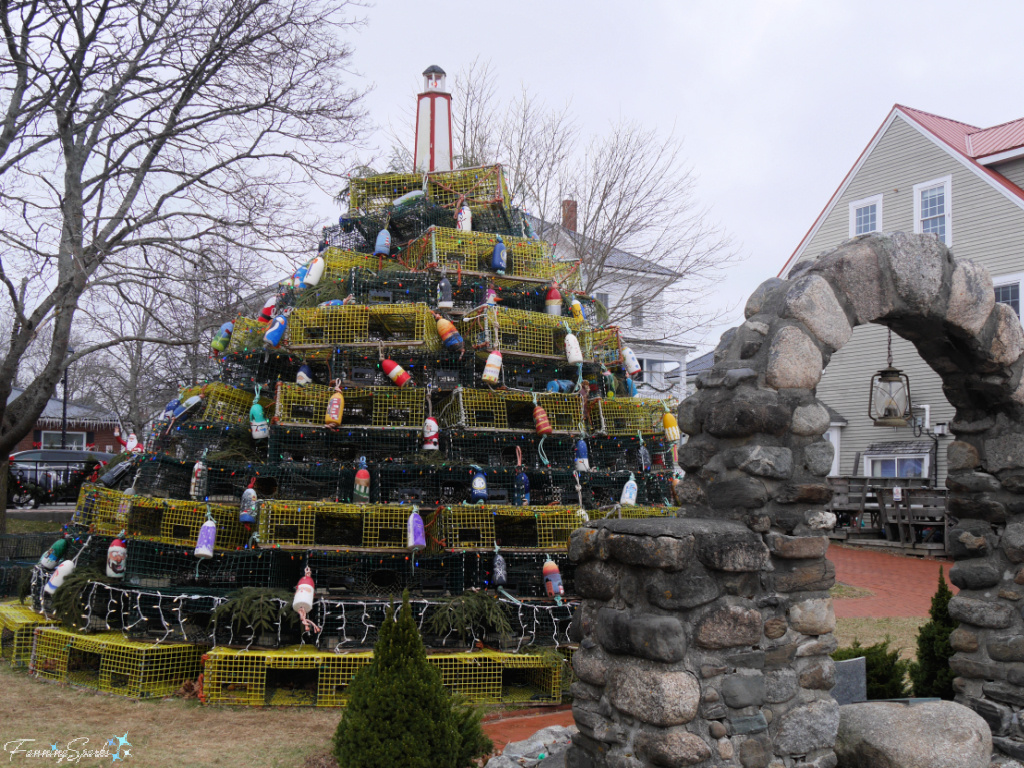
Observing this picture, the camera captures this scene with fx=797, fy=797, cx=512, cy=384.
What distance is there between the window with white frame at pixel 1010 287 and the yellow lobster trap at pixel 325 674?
15.6 metres

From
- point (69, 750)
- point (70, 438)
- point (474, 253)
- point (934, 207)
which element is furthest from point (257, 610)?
point (70, 438)

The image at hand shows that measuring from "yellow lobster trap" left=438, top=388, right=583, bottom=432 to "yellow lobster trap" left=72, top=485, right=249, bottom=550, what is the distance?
2.28 meters

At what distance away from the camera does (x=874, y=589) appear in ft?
46.1

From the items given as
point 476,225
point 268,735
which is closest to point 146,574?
point 268,735

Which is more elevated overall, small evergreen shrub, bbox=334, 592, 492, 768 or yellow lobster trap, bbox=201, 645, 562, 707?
small evergreen shrub, bbox=334, 592, 492, 768

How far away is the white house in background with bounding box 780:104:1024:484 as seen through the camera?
58.6 feet

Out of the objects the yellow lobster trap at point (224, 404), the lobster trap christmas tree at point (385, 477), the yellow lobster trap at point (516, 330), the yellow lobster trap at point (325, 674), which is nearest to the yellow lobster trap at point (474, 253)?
the lobster trap christmas tree at point (385, 477)

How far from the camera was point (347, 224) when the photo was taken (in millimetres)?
10055

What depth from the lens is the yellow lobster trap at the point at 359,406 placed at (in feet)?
25.5

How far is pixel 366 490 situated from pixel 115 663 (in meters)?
2.57

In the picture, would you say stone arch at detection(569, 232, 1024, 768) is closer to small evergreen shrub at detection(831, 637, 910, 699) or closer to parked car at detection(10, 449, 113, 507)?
small evergreen shrub at detection(831, 637, 910, 699)

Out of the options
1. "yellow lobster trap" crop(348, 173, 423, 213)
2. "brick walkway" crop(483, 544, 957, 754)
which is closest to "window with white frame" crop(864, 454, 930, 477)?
"brick walkway" crop(483, 544, 957, 754)

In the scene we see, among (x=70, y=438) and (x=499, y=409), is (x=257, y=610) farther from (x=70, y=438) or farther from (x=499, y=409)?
(x=70, y=438)

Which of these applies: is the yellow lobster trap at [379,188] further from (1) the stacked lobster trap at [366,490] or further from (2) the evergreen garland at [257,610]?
(2) the evergreen garland at [257,610]
